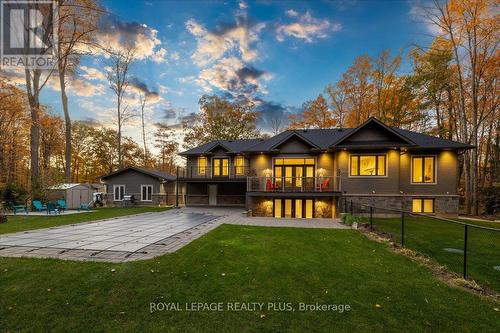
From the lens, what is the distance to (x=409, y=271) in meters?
5.07

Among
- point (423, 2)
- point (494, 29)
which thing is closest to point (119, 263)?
point (423, 2)

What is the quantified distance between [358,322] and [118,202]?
25980 millimetres

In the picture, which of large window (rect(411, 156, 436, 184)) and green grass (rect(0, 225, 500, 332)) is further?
large window (rect(411, 156, 436, 184))

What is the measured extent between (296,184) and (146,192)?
16410mm

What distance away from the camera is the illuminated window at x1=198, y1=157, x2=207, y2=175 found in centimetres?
2158

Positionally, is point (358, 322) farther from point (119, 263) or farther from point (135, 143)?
point (135, 143)

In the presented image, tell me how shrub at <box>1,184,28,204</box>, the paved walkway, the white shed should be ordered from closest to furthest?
the paved walkway, shrub at <box>1,184,28,204</box>, the white shed

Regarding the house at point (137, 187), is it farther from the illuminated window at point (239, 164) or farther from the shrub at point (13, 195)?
the illuminated window at point (239, 164)

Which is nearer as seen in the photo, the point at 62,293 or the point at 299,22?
the point at 62,293

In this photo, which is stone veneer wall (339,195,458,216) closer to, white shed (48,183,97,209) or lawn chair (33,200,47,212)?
lawn chair (33,200,47,212)

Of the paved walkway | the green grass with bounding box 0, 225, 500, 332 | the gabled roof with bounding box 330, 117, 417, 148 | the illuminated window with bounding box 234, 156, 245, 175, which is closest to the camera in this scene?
the green grass with bounding box 0, 225, 500, 332

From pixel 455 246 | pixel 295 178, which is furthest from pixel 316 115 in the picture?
pixel 455 246

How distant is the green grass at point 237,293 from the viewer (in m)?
3.05

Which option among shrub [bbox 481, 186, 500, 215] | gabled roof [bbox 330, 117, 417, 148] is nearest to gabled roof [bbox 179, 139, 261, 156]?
gabled roof [bbox 330, 117, 417, 148]
